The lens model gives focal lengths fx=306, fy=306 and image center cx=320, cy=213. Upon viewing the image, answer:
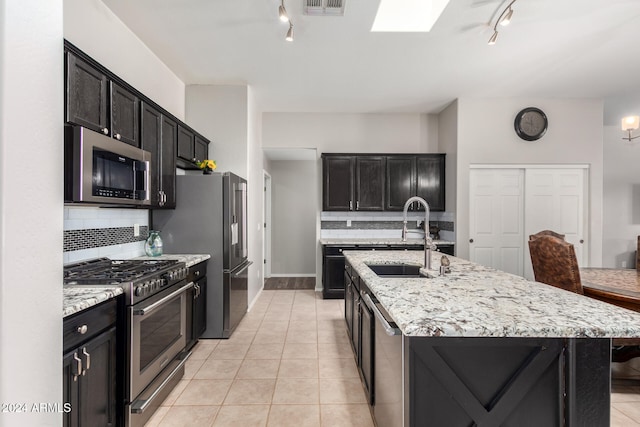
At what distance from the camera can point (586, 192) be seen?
448cm

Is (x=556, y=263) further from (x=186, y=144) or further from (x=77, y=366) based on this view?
(x=186, y=144)

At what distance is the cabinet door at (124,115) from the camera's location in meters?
2.08

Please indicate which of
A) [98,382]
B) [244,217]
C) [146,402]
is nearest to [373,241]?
[244,217]

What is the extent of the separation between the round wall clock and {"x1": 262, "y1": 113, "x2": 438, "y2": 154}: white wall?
1.18 meters

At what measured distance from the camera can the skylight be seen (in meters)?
2.70

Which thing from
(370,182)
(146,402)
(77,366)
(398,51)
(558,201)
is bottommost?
(146,402)

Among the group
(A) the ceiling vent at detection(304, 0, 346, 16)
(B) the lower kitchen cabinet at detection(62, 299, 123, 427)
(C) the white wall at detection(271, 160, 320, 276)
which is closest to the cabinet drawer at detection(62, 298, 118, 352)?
(B) the lower kitchen cabinet at detection(62, 299, 123, 427)

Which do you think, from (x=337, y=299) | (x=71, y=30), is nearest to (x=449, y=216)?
(x=337, y=299)

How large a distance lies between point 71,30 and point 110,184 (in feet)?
3.80

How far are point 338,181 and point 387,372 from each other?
11.8 feet

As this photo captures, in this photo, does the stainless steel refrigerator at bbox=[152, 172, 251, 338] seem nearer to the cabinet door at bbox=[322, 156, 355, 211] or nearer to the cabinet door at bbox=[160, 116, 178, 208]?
the cabinet door at bbox=[160, 116, 178, 208]

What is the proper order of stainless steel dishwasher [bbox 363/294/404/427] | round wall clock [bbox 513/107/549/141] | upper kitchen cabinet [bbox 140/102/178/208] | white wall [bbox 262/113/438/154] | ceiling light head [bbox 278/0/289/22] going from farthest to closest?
white wall [bbox 262/113/438/154] → round wall clock [bbox 513/107/549/141] → upper kitchen cabinet [bbox 140/102/178/208] → ceiling light head [bbox 278/0/289/22] → stainless steel dishwasher [bbox 363/294/404/427]

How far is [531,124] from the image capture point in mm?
4414

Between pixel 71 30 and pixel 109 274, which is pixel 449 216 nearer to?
pixel 109 274
